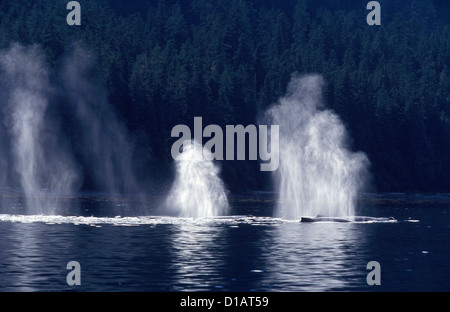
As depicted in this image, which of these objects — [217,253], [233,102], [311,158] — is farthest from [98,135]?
[217,253]

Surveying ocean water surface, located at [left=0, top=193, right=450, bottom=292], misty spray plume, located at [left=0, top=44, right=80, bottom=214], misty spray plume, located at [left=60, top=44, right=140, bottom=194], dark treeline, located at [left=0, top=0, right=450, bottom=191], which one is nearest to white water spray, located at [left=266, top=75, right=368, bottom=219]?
dark treeline, located at [left=0, top=0, right=450, bottom=191]

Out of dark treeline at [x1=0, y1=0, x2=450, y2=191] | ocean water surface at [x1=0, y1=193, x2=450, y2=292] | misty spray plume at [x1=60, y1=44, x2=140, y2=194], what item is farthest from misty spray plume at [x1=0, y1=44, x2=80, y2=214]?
ocean water surface at [x1=0, y1=193, x2=450, y2=292]

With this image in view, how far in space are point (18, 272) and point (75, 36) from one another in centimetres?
11125

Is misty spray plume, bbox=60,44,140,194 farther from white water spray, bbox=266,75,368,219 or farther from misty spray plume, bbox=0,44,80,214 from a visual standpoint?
white water spray, bbox=266,75,368,219

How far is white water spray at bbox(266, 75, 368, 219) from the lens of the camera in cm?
9756

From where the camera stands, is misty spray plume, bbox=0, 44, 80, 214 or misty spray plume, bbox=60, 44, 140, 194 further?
misty spray plume, bbox=60, 44, 140, 194

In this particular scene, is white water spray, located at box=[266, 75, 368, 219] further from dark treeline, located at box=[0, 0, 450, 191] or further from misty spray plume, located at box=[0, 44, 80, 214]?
misty spray plume, located at box=[0, 44, 80, 214]

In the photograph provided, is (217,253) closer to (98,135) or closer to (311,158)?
(311,158)

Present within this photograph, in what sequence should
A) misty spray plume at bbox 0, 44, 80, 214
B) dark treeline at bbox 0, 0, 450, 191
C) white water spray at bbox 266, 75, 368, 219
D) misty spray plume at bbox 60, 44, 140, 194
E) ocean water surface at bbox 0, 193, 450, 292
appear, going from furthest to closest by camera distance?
dark treeline at bbox 0, 0, 450, 191 < misty spray plume at bbox 60, 44, 140, 194 < misty spray plume at bbox 0, 44, 80, 214 < white water spray at bbox 266, 75, 368, 219 < ocean water surface at bbox 0, 193, 450, 292

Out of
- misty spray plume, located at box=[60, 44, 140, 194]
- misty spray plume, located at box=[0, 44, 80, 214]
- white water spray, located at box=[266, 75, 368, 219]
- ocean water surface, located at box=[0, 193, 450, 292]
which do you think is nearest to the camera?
ocean water surface, located at box=[0, 193, 450, 292]

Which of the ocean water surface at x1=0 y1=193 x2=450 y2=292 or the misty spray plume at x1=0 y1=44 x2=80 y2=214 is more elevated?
the misty spray plume at x1=0 y1=44 x2=80 y2=214

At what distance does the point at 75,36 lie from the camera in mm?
148750

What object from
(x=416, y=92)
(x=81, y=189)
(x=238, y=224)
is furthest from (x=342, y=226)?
(x=416, y=92)

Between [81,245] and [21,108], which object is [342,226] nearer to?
[81,245]
